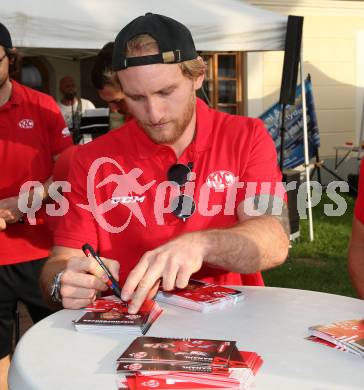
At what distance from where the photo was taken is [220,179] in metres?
2.10

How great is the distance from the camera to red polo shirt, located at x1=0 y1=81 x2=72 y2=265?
3.03m

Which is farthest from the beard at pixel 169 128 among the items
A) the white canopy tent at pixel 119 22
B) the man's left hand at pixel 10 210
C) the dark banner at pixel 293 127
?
the dark banner at pixel 293 127

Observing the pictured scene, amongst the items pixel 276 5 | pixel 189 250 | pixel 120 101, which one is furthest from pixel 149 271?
pixel 276 5

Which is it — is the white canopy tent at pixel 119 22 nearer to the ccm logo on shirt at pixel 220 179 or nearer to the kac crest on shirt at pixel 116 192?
the kac crest on shirt at pixel 116 192

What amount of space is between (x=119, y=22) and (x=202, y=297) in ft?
13.2

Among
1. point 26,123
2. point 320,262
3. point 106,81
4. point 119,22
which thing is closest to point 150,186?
point 106,81

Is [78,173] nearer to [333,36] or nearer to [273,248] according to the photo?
[273,248]

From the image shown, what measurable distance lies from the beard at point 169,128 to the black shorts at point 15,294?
129 cm

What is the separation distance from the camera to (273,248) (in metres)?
1.95

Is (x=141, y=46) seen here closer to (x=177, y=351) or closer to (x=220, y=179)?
(x=220, y=179)

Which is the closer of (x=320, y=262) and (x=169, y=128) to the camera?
(x=169, y=128)

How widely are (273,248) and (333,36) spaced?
11.2 m

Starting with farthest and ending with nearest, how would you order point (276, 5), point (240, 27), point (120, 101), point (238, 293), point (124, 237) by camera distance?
point (276, 5)
point (240, 27)
point (120, 101)
point (124, 237)
point (238, 293)

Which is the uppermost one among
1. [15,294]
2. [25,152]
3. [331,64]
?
[331,64]
